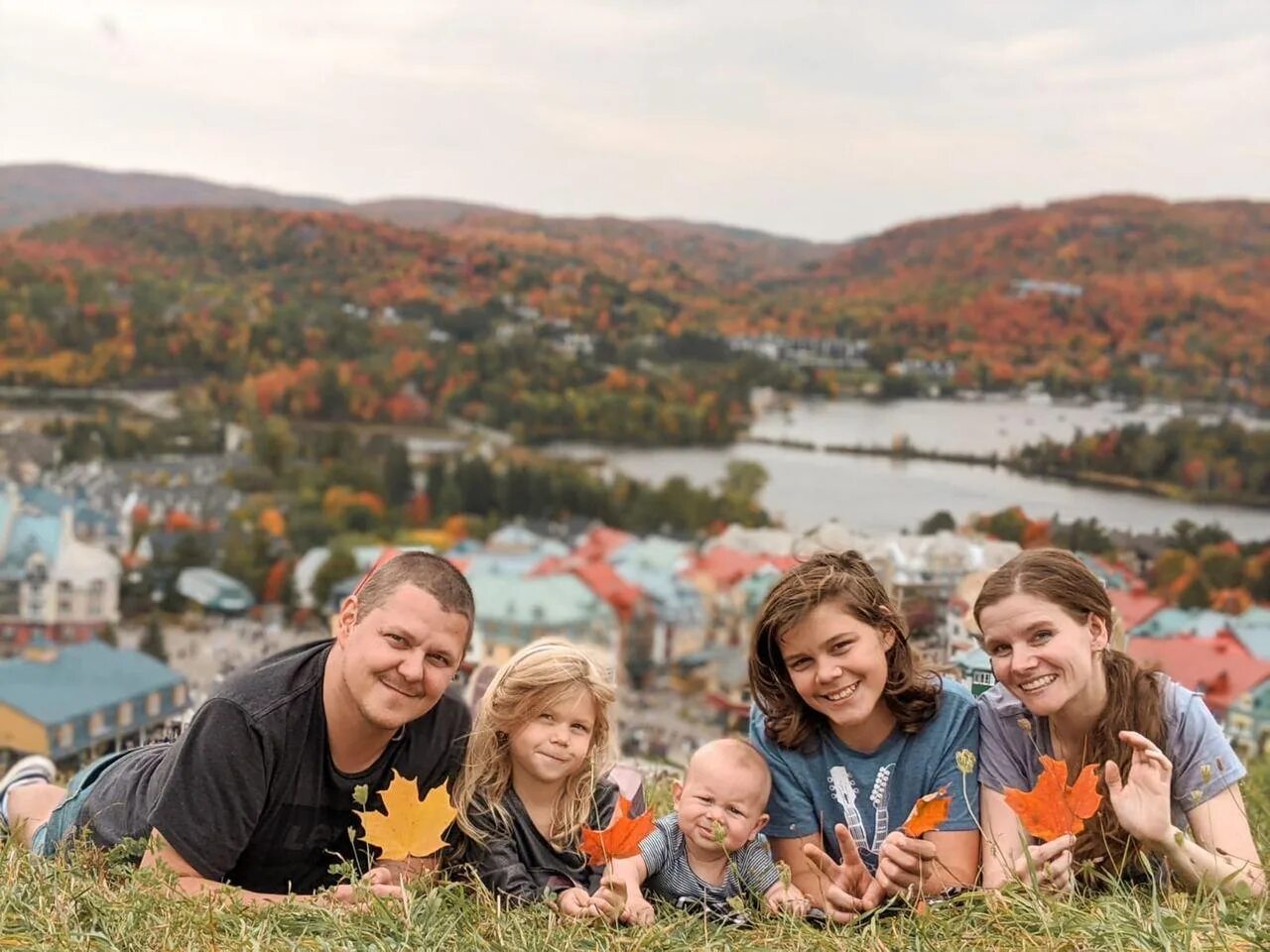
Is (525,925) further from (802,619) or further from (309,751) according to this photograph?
(802,619)

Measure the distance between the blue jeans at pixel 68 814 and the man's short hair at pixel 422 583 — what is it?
0.87m

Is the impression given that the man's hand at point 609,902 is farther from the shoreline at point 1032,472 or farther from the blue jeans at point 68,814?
the shoreline at point 1032,472

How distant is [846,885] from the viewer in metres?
2.31

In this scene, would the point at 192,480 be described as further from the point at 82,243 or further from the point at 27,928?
the point at 27,928

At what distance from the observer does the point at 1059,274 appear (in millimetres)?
40594

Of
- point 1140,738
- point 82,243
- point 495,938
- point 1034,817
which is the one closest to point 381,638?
point 495,938

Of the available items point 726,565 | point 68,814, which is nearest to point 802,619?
point 68,814

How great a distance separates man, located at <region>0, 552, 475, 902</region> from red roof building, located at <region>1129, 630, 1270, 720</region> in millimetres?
18234

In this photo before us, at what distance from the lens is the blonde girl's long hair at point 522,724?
2635 mm

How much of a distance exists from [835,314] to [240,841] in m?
45.1

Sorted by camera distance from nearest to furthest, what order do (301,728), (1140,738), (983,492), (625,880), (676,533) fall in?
(1140,738) < (625,880) < (301,728) < (983,492) < (676,533)

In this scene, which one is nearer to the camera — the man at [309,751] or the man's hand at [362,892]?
the man's hand at [362,892]

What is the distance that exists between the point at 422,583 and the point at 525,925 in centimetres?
76

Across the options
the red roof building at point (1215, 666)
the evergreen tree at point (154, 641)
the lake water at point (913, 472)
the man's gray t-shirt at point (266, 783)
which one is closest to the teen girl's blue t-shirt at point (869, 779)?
the man's gray t-shirt at point (266, 783)
